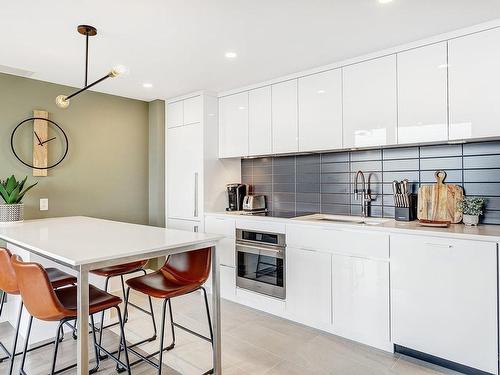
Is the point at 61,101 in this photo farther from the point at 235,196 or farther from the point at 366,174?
the point at 366,174

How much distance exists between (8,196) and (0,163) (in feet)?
1.64

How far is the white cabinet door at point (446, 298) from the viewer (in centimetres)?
202

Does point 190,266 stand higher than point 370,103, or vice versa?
point 370,103

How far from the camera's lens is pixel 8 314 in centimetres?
296

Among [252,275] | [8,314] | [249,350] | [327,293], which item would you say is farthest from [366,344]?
[8,314]

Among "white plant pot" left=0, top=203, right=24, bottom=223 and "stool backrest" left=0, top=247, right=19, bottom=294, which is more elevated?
"white plant pot" left=0, top=203, right=24, bottom=223

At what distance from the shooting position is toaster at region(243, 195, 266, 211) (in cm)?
369

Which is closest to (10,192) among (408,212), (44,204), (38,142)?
(44,204)

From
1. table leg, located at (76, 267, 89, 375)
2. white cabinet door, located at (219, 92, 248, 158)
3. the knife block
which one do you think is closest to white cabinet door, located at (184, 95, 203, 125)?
white cabinet door, located at (219, 92, 248, 158)

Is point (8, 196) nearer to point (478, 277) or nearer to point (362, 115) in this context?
point (362, 115)

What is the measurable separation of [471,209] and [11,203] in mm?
3730

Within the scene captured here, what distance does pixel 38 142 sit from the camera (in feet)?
11.1

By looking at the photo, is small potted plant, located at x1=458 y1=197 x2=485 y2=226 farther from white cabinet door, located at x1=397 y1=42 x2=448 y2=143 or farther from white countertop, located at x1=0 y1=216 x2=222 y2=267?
white countertop, located at x1=0 y1=216 x2=222 y2=267

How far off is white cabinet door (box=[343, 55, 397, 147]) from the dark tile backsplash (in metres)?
0.34
